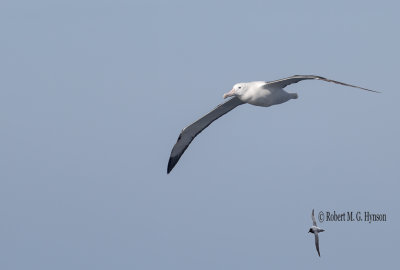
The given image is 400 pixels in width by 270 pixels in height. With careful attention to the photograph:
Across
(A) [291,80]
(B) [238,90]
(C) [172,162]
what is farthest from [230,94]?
(C) [172,162]

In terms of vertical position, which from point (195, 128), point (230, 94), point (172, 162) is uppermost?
point (230, 94)

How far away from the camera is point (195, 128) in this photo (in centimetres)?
2800

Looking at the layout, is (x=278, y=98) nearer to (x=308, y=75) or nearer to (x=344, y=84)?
(x=308, y=75)

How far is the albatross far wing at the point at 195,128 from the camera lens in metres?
26.8

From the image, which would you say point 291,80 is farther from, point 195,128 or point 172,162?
point 172,162

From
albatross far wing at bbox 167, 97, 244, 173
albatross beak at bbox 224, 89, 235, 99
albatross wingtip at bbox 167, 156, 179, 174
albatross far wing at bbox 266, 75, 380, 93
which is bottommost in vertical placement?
albatross wingtip at bbox 167, 156, 179, 174

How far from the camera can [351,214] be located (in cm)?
2589

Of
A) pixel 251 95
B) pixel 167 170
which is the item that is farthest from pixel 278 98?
pixel 167 170

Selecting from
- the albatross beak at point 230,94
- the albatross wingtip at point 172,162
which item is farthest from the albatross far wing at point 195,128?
the albatross beak at point 230,94

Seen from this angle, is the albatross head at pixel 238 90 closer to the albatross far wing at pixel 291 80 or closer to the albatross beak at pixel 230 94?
the albatross beak at pixel 230 94

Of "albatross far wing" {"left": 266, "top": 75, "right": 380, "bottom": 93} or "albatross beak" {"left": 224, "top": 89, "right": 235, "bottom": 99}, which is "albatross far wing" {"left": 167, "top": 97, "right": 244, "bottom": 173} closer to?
"albatross beak" {"left": 224, "top": 89, "right": 235, "bottom": 99}

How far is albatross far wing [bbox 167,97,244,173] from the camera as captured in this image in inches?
1057

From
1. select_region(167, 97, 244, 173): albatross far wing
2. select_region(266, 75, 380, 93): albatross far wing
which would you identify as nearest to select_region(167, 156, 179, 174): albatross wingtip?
select_region(167, 97, 244, 173): albatross far wing

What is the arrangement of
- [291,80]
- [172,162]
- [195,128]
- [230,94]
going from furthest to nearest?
[172,162] → [195,128] → [230,94] → [291,80]
